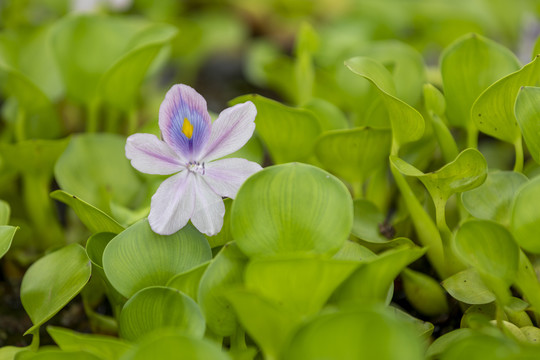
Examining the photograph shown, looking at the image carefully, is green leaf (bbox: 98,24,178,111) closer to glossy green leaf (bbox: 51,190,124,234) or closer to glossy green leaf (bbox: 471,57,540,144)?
glossy green leaf (bbox: 51,190,124,234)

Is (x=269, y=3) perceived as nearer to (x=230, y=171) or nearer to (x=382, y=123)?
(x=382, y=123)

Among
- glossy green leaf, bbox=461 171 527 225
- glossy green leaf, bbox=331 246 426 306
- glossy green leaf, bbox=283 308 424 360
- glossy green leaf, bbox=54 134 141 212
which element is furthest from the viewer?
glossy green leaf, bbox=54 134 141 212

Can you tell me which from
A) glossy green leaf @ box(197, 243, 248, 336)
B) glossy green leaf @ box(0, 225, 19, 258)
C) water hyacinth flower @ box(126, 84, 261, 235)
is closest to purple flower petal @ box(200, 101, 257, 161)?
water hyacinth flower @ box(126, 84, 261, 235)

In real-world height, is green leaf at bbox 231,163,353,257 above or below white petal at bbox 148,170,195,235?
above

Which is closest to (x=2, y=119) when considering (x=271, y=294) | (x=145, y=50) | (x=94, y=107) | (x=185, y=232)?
(x=94, y=107)

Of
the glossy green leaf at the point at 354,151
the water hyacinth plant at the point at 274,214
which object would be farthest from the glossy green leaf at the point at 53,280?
the glossy green leaf at the point at 354,151


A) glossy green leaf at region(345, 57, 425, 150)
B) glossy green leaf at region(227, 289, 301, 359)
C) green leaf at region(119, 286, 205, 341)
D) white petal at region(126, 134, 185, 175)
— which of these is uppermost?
glossy green leaf at region(345, 57, 425, 150)

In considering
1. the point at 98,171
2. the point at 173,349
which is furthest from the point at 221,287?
the point at 98,171
